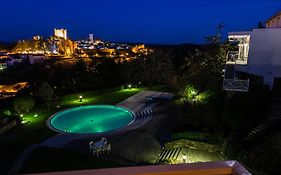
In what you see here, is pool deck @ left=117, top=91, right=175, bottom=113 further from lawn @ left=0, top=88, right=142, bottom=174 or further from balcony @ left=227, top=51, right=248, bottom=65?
balcony @ left=227, top=51, right=248, bottom=65

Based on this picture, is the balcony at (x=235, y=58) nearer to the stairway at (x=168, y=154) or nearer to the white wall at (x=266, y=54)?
the white wall at (x=266, y=54)

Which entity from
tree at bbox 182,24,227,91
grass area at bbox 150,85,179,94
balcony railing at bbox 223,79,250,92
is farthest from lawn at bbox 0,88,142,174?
balcony railing at bbox 223,79,250,92

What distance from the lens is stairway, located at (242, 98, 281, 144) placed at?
1110cm

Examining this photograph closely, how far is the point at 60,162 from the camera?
10.6 m

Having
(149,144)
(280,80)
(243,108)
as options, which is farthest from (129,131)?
(280,80)

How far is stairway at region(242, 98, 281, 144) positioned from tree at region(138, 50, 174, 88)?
14736 mm

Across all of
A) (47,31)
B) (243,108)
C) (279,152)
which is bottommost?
(279,152)

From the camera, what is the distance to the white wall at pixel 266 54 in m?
13.5

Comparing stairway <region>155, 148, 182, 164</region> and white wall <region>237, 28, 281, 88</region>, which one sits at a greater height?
white wall <region>237, 28, 281, 88</region>

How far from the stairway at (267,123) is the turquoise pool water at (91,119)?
26.3ft

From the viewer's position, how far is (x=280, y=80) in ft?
44.9

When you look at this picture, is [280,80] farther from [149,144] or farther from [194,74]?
[149,144]

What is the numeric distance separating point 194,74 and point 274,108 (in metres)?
7.09

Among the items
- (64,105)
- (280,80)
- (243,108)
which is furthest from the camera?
(64,105)
